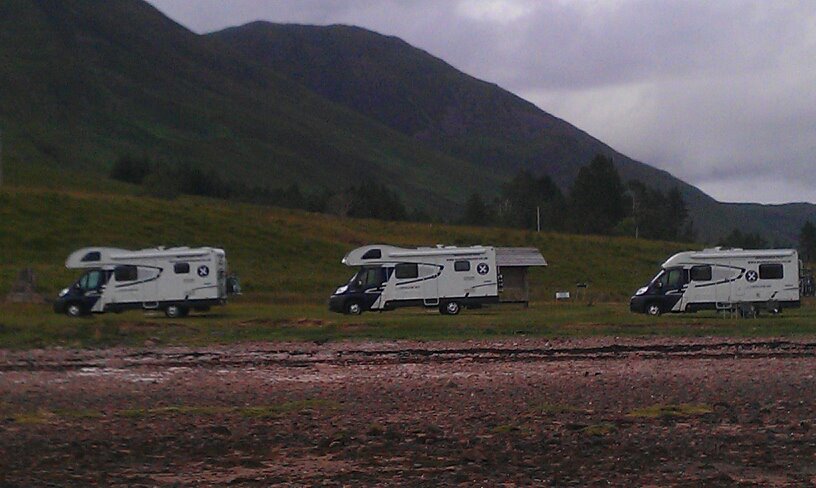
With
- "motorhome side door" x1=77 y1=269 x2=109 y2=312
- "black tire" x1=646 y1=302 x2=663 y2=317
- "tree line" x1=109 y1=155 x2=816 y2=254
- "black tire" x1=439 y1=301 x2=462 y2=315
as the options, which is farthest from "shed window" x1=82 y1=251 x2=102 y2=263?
"tree line" x1=109 y1=155 x2=816 y2=254

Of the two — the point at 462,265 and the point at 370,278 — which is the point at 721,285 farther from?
the point at 370,278

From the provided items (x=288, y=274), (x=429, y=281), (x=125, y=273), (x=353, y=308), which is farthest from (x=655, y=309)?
(x=288, y=274)

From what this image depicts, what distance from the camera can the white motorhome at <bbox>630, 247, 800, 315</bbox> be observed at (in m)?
42.0

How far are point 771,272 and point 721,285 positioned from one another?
6.13 feet

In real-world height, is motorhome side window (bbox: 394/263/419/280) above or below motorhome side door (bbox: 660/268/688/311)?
above

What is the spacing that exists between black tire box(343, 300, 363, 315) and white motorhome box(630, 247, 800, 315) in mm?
9887

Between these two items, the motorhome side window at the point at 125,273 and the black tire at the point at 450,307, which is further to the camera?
the black tire at the point at 450,307

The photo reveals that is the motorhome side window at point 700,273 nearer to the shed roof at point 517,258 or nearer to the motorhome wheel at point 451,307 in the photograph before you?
the motorhome wheel at point 451,307

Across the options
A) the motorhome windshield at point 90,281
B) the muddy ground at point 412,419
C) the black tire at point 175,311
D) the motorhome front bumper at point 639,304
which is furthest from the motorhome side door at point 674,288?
the motorhome windshield at point 90,281

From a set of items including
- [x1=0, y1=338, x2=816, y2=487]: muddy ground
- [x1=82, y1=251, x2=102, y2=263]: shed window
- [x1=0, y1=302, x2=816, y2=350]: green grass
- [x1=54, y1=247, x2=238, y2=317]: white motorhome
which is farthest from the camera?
[x1=82, y1=251, x2=102, y2=263]: shed window

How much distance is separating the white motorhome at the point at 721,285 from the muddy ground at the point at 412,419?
15804mm

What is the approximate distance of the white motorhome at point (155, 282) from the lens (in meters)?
43.8

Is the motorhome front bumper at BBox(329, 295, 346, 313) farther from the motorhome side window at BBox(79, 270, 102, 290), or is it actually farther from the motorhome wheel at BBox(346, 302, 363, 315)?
the motorhome side window at BBox(79, 270, 102, 290)

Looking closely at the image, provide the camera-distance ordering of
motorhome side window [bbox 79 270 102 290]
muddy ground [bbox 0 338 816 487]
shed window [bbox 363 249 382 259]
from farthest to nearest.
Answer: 1. shed window [bbox 363 249 382 259]
2. motorhome side window [bbox 79 270 102 290]
3. muddy ground [bbox 0 338 816 487]
